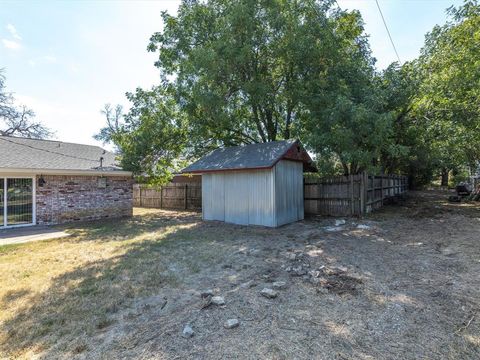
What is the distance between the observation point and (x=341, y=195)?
37.4ft

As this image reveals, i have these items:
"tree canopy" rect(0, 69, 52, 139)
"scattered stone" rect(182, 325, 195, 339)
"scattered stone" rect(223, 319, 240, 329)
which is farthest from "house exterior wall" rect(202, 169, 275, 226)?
"tree canopy" rect(0, 69, 52, 139)

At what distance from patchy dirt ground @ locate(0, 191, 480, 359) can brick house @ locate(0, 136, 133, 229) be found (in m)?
3.92

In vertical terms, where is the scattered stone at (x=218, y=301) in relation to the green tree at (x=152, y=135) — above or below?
below

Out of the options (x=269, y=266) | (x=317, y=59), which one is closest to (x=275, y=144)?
(x=317, y=59)

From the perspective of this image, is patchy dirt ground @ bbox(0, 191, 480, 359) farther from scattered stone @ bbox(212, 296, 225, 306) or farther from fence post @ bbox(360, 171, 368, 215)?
fence post @ bbox(360, 171, 368, 215)

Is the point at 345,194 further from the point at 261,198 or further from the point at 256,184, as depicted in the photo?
the point at 256,184

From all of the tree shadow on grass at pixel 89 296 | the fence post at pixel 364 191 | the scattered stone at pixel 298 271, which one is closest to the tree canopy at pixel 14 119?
the tree shadow on grass at pixel 89 296

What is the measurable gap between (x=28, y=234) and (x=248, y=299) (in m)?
8.85

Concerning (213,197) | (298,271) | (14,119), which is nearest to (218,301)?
(298,271)

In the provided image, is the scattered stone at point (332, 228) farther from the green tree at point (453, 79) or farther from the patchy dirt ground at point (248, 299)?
the green tree at point (453, 79)

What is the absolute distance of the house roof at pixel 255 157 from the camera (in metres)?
9.51

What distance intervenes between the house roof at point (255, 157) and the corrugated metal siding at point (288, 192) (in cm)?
35

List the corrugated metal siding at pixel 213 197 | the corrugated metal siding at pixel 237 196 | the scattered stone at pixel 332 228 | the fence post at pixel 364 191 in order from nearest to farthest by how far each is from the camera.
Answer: the scattered stone at pixel 332 228 < the corrugated metal siding at pixel 237 196 < the corrugated metal siding at pixel 213 197 < the fence post at pixel 364 191

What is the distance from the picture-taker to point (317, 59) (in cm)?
1106
